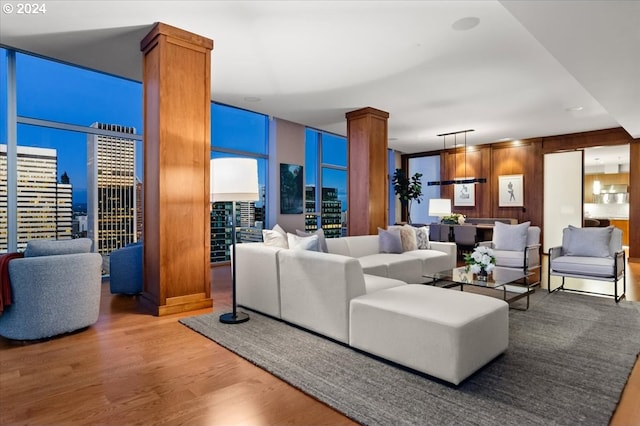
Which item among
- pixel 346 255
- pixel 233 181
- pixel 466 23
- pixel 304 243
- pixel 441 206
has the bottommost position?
pixel 346 255

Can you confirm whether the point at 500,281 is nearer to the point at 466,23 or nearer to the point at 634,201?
the point at 466,23

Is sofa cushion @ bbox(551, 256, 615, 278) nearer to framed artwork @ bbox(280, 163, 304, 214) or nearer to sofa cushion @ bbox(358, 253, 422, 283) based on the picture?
sofa cushion @ bbox(358, 253, 422, 283)

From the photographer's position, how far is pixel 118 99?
527cm

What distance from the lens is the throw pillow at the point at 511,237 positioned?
5.32m

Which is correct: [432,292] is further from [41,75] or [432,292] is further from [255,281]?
[41,75]

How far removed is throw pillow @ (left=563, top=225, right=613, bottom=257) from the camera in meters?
4.60

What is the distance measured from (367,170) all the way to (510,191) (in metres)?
4.83

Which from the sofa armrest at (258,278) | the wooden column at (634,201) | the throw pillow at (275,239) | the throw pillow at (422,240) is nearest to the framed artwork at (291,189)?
the throw pillow at (422,240)

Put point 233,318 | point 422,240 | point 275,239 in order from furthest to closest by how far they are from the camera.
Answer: point 422,240 < point 275,239 < point 233,318

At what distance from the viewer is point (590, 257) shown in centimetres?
459

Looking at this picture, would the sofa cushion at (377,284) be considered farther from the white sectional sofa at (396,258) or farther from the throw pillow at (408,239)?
the throw pillow at (408,239)

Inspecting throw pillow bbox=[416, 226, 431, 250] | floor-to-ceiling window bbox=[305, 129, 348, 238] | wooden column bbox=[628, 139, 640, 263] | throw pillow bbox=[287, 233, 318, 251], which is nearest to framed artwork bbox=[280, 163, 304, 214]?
floor-to-ceiling window bbox=[305, 129, 348, 238]

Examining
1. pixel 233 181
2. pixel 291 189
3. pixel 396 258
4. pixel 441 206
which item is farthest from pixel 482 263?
pixel 291 189

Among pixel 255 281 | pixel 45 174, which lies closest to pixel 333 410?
pixel 255 281
